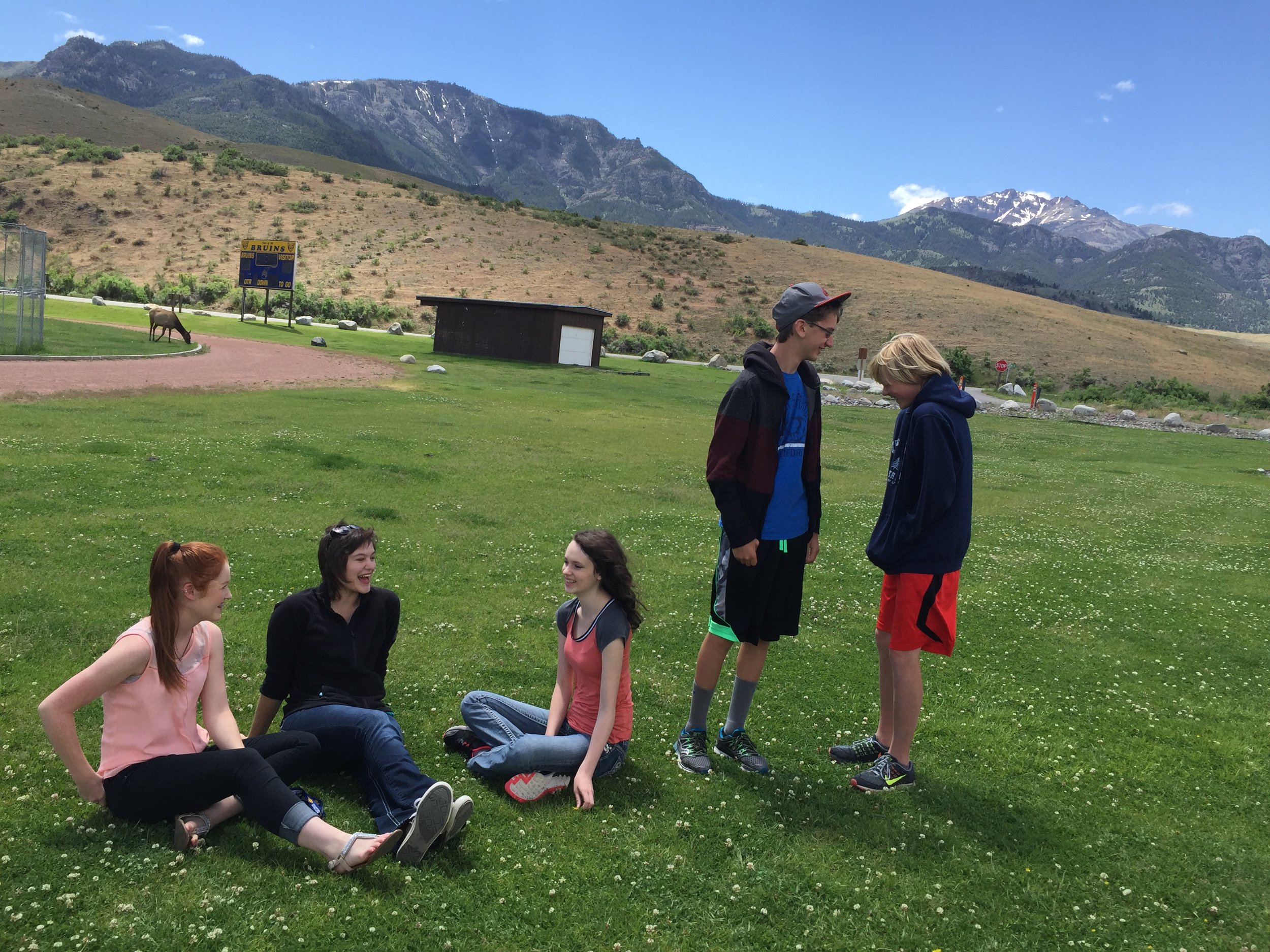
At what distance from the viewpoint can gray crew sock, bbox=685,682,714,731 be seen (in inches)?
220

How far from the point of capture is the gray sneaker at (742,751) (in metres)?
5.57

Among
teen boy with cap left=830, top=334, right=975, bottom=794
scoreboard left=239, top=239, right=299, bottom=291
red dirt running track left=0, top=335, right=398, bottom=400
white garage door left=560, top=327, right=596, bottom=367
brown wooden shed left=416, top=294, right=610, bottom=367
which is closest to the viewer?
teen boy with cap left=830, top=334, right=975, bottom=794

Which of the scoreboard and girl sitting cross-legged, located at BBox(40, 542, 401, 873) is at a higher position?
the scoreboard

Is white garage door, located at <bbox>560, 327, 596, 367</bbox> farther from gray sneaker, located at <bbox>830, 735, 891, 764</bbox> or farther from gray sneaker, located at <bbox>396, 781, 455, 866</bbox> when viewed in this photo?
gray sneaker, located at <bbox>396, 781, 455, 866</bbox>

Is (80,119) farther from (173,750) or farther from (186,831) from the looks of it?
(186,831)

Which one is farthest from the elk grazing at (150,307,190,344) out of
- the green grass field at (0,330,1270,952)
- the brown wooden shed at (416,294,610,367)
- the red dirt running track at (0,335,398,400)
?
the green grass field at (0,330,1270,952)

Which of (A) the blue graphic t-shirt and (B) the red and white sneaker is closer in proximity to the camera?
(B) the red and white sneaker

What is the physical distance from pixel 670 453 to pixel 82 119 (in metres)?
182

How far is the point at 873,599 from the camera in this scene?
10.0m

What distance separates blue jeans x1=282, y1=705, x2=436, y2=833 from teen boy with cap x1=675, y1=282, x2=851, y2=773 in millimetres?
1822

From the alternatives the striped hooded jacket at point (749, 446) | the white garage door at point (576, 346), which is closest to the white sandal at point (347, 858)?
the striped hooded jacket at point (749, 446)

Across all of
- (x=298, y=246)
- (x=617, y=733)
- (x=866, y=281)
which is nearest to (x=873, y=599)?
(x=617, y=733)

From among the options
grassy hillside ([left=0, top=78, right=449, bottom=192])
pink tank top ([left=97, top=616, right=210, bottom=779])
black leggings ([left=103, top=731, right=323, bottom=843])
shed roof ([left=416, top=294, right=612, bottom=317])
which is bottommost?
black leggings ([left=103, top=731, right=323, bottom=843])

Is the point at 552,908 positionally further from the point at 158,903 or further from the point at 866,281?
the point at 866,281
